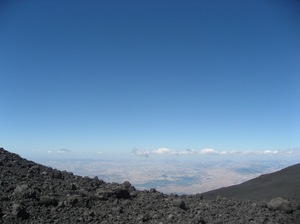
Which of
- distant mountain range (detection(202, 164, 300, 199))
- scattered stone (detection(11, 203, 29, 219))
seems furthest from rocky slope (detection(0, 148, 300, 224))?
distant mountain range (detection(202, 164, 300, 199))

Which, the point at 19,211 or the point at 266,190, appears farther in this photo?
the point at 266,190

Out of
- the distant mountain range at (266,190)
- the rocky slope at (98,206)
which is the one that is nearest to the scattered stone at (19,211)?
the rocky slope at (98,206)

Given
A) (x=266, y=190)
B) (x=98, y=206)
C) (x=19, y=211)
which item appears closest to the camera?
(x=19, y=211)

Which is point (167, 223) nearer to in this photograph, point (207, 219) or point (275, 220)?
point (207, 219)

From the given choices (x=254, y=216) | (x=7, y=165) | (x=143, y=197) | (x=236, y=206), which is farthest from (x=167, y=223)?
(x=7, y=165)

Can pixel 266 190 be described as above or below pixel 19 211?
below

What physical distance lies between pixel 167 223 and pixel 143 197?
2.11 metres

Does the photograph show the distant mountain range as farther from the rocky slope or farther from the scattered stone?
the scattered stone

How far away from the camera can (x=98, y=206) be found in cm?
754

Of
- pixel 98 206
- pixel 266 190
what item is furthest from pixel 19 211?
pixel 266 190

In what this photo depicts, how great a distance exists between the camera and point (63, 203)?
7203 millimetres

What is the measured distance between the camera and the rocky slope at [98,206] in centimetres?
663

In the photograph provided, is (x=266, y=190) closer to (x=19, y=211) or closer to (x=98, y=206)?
(x=98, y=206)

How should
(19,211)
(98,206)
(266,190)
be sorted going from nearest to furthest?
(19,211) < (98,206) < (266,190)
